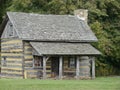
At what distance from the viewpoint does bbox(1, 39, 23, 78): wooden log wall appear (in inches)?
1578

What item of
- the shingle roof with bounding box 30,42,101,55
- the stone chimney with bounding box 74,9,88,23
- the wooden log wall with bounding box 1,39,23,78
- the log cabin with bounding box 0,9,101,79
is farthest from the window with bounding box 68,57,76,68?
the stone chimney with bounding box 74,9,88,23

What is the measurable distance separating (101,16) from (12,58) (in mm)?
15649

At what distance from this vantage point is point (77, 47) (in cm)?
4056

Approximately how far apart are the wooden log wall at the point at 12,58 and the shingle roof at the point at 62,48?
1979 mm

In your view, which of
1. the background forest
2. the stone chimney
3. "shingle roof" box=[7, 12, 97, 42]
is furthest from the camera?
the background forest

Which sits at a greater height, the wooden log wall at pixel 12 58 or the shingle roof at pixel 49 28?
the shingle roof at pixel 49 28

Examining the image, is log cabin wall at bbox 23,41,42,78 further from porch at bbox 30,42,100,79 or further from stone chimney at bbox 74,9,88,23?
stone chimney at bbox 74,9,88,23

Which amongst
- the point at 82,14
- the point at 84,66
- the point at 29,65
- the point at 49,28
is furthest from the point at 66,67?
the point at 82,14

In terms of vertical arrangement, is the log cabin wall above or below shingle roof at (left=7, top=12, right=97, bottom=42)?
below

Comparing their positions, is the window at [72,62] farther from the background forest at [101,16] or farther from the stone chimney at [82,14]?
the background forest at [101,16]

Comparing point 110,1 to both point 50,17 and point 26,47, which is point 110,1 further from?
point 26,47

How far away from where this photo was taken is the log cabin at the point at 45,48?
39.0 metres

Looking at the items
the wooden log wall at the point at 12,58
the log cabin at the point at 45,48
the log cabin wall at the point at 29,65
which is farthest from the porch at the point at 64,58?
the wooden log wall at the point at 12,58

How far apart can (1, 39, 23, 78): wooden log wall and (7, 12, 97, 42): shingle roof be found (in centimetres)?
142
